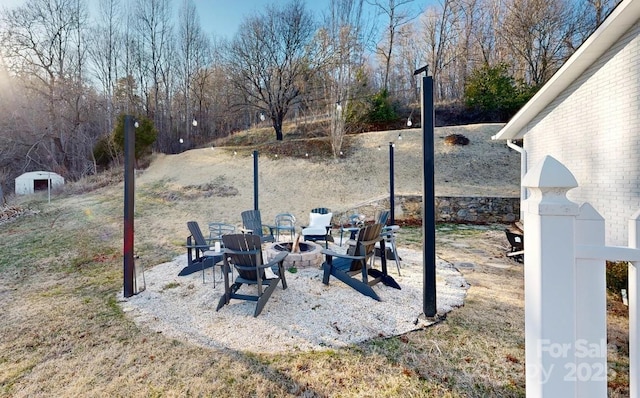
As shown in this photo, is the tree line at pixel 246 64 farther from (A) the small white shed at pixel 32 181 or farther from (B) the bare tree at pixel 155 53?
(A) the small white shed at pixel 32 181

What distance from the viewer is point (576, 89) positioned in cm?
544

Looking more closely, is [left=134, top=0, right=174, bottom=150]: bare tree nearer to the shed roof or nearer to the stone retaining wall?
the stone retaining wall

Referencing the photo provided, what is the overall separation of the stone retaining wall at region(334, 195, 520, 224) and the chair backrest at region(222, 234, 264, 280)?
694 centimetres

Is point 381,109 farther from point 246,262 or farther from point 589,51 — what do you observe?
point 246,262

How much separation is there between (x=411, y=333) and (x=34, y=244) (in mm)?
9014

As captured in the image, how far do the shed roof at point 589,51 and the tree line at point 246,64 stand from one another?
10.1m

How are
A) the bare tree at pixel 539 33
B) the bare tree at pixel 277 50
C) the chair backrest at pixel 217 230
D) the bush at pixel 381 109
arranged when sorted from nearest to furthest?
the chair backrest at pixel 217 230 < the bare tree at pixel 539 33 < the bush at pixel 381 109 < the bare tree at pixel 277 50

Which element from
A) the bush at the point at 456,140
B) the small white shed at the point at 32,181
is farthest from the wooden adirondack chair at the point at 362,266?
the small white shed at the point at 32,181

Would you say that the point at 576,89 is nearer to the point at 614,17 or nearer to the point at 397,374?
the point at 614,17

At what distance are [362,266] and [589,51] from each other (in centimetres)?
486

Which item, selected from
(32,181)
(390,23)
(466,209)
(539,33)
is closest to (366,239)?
(466,209)

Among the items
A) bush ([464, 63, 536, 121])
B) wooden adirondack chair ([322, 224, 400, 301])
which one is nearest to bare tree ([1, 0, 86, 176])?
wooden adirondack chair ([322, 224, 400, 301])

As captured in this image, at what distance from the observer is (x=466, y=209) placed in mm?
10234

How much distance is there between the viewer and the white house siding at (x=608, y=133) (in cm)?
412
